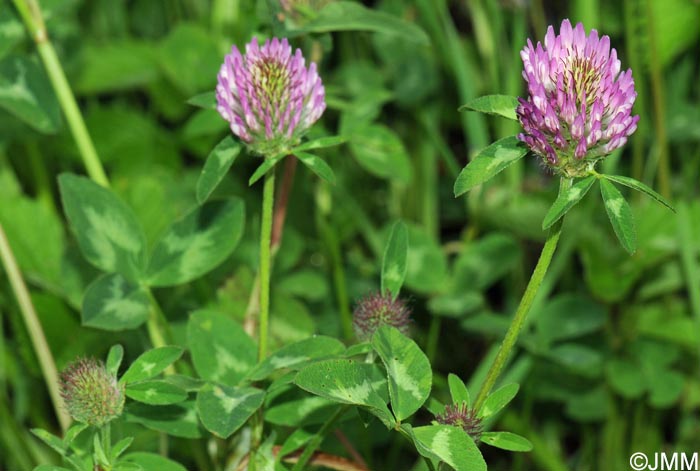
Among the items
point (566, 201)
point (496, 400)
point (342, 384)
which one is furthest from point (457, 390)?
point (566, 201)

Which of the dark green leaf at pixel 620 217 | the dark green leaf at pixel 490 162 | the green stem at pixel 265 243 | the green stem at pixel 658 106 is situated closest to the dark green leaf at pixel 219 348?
the green stem at pixel 265 243

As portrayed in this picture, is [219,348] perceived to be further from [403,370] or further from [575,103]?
[575,103]

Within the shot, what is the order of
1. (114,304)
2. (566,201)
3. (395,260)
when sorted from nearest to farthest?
(566,201) < (395,260) < (114,304)

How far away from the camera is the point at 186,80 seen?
212 cm

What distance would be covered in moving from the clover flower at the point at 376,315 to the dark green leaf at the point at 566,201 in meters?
0.25

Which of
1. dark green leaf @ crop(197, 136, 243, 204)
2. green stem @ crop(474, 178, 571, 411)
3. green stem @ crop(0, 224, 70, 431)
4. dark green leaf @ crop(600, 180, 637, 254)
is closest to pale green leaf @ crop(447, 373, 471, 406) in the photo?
green stem @ crop(474, 178, 571, 411)

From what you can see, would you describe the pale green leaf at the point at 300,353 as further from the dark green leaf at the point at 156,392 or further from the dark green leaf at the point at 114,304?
the dark green leaf at the point at 114,304

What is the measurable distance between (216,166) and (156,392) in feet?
0.94

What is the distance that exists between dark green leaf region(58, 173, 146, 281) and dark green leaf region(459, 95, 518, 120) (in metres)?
0.59

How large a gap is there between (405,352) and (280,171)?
0.87 meters

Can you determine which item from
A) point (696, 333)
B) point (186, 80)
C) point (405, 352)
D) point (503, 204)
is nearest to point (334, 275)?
point (503, 204)

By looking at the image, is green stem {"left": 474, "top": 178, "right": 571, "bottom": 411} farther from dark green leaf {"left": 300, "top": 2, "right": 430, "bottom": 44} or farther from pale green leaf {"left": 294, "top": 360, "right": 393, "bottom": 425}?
dark green leaf {"left": 300, "top": 2, "right": 430, "bottom": 44}

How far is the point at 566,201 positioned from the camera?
1035mm

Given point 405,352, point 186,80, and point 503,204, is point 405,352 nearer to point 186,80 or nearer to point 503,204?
point 503,204
